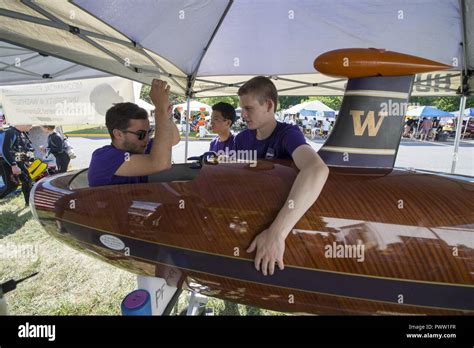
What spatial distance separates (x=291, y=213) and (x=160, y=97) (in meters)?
0.87

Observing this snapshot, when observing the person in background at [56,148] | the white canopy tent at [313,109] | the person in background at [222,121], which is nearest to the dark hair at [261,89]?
the person in background at [222,121]

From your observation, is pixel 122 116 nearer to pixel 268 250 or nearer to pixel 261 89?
pixel 261 89

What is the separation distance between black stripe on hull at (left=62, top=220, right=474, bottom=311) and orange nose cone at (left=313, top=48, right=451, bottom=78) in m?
0.85

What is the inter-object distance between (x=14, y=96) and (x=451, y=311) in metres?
8.57

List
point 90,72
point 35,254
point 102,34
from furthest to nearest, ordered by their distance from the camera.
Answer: point 90,72, point 35,254, point 102,34

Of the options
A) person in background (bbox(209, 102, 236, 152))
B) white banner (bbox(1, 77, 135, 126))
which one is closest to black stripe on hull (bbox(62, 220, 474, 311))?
person in background (bbox(209, 102, 236, 152))

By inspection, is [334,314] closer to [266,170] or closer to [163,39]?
[266,170]

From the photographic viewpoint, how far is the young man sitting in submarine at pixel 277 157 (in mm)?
1075

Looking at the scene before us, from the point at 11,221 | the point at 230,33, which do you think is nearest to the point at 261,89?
the point at 230,33

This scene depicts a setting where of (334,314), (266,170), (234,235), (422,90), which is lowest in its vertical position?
(334,314)

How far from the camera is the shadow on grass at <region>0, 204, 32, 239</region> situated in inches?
164

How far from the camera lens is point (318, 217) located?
115 cm
